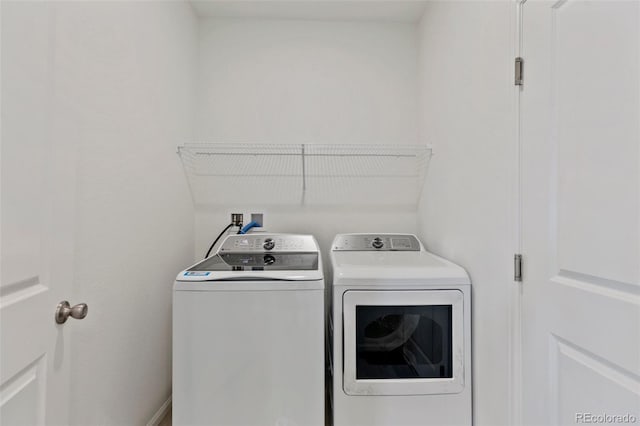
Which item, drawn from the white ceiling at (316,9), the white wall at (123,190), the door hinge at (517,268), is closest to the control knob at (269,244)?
the white wall at (123,190)

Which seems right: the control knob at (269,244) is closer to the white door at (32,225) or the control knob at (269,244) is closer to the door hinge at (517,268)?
the white door at (32,225)

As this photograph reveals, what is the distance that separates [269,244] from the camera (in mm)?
1907

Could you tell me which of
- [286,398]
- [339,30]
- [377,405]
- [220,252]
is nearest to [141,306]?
[220,252]

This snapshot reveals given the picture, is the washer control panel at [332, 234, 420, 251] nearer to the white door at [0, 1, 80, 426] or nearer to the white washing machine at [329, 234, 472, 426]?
the white washing machine at [329, 234, 472, 426]

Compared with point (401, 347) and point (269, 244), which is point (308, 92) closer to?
point (269, 244)

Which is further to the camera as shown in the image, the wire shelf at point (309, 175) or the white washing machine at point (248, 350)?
the wire shelf at point (309, 175)

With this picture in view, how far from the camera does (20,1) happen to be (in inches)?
28.7

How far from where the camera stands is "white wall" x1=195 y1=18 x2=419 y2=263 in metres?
2.22

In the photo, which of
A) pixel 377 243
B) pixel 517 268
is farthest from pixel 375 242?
pixel 517 268

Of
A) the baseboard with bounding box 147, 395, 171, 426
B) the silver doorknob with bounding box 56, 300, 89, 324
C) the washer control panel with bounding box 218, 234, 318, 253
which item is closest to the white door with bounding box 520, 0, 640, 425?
the washer control panel with bounding box 218, 234, 318, 253

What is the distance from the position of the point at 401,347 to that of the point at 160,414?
1.41 metres

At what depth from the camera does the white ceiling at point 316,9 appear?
2.06m
